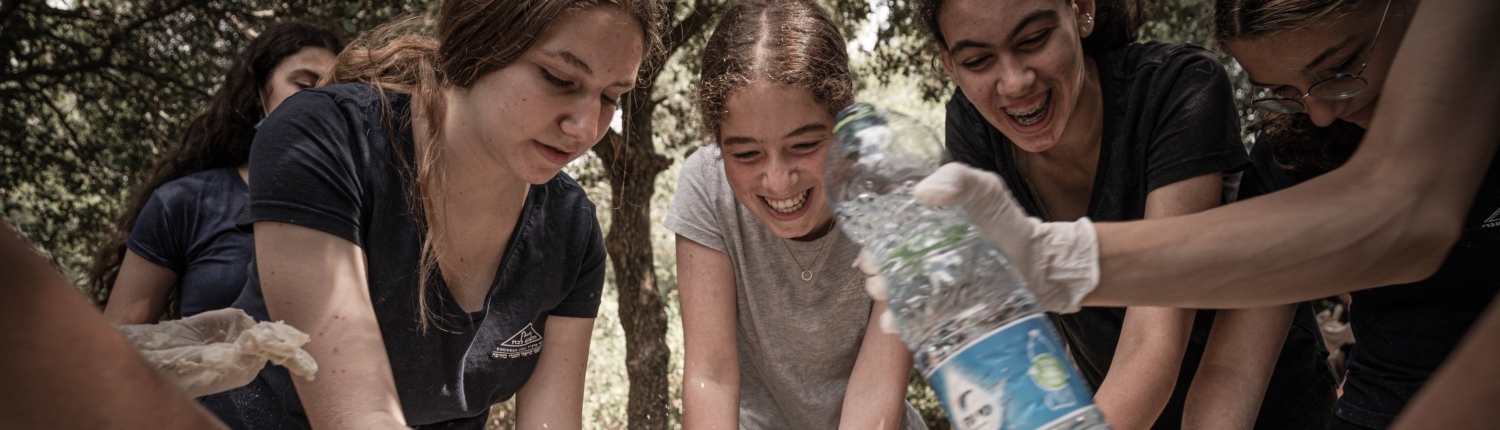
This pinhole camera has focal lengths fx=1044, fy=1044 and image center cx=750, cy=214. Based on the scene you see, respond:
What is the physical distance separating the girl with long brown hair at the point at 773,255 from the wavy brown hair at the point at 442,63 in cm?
26

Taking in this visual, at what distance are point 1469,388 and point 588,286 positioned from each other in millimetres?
1916

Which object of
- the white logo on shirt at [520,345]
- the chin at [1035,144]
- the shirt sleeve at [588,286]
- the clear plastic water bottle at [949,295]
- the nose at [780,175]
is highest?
the clear plastic water bottle at [949,295]

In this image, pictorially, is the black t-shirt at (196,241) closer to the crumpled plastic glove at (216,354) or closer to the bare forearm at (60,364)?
the crumpled plastic glove at (216,354)

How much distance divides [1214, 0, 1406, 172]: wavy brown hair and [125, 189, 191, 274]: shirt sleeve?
2.73 m

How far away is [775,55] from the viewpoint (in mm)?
2289

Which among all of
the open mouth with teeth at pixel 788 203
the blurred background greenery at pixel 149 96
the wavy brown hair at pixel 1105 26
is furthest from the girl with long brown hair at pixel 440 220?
the blurred background greenery at pixel 149 96

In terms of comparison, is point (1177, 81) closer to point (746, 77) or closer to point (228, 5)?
point (746, 77)

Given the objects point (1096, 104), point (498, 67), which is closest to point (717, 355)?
point (498, 67)

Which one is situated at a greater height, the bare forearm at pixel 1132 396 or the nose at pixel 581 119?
the nose at pixel 581 119

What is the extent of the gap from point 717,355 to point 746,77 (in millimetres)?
634

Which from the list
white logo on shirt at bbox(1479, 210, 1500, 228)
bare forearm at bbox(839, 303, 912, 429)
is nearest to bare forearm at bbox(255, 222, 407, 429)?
bare forearm at bbox(839, 303, 912, 429)

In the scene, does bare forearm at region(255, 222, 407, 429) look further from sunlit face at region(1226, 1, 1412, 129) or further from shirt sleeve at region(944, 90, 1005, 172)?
sunlit face at region(1226, 1, 1412, 129)

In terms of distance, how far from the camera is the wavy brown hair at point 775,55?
2.26 meters

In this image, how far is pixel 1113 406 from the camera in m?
2.02
